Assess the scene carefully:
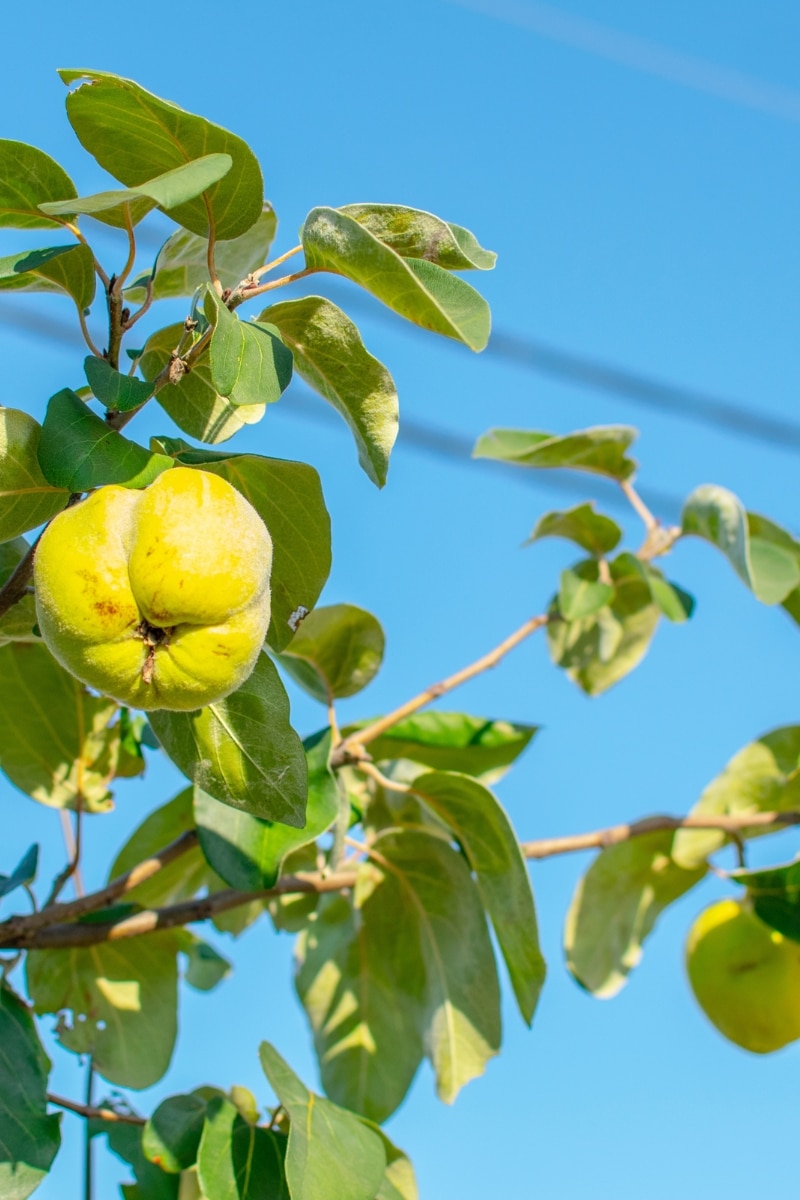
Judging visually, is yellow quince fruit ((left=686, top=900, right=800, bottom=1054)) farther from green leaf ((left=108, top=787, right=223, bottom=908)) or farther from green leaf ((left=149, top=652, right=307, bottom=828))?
green leaf ((left=149, top=652, right=307, bottom=828))

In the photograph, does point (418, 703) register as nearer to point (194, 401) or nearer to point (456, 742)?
point (456, 742)

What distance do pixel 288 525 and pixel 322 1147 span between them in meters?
0.55

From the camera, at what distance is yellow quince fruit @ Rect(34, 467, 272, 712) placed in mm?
765

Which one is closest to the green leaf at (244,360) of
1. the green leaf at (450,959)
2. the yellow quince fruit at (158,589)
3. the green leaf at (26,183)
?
the yellow quince fruit at (158,589)

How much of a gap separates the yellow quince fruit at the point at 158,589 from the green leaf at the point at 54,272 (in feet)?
0.69

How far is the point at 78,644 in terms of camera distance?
78cm

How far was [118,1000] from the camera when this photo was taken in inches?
57.4

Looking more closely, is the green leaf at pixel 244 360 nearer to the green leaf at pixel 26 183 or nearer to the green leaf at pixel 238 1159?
the green leaf at pixel 26 183

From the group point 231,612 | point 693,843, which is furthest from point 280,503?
point 693,843

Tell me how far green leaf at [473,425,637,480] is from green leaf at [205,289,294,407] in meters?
0.89

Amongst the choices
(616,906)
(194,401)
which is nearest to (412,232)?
(194,401)

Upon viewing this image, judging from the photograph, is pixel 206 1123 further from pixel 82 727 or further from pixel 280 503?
pixel 280 503

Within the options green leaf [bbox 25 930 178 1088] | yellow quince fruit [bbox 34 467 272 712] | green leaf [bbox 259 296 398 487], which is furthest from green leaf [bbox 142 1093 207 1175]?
green leaf [bbox 259 296 398 487]

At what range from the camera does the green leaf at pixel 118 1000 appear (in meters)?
1.44
